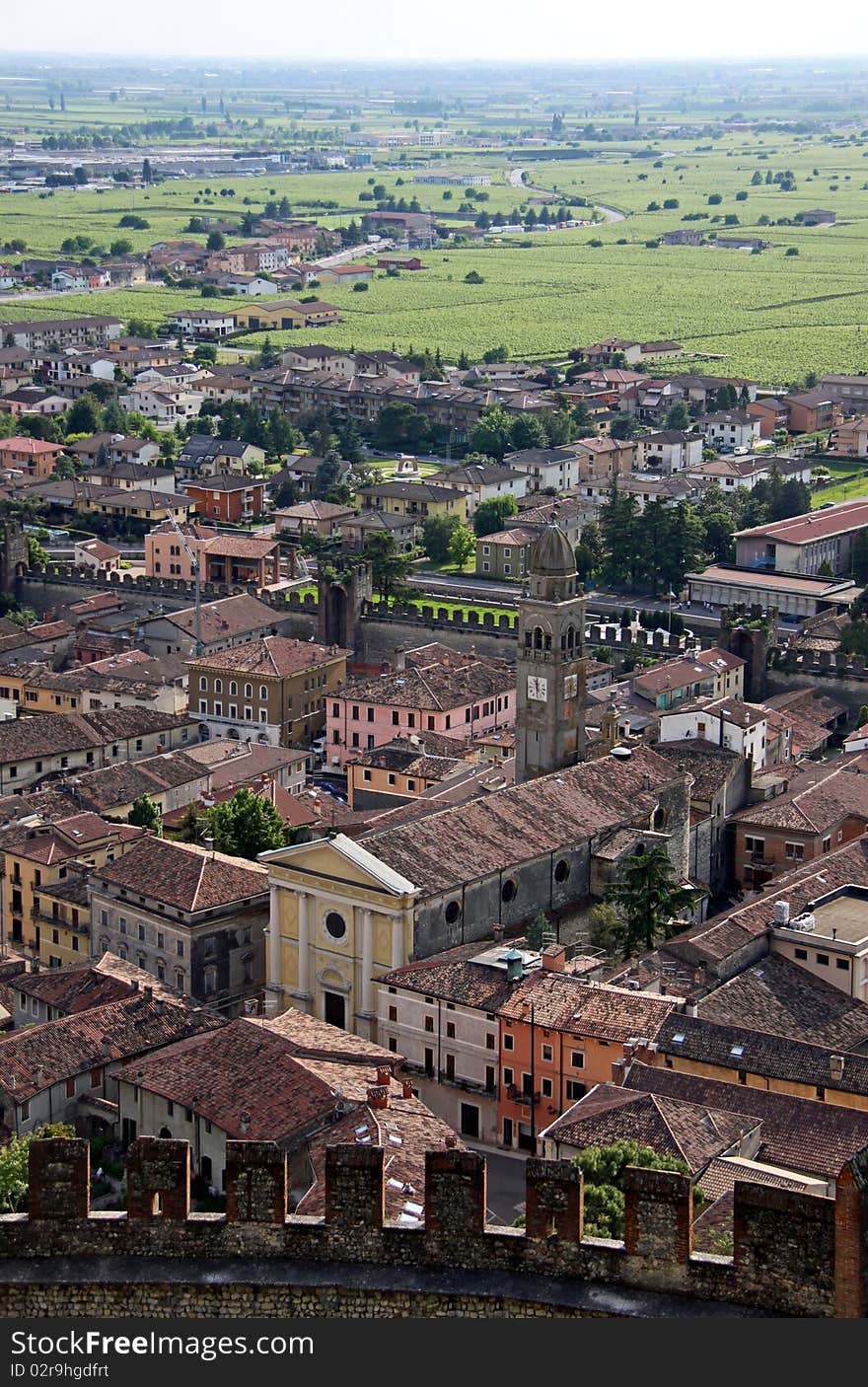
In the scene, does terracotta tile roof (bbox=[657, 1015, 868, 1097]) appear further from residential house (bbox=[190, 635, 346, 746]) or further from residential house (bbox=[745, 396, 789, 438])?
residential house (bbox=[745, 396, 789, 438])

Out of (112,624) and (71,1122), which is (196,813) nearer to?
(71,1122)

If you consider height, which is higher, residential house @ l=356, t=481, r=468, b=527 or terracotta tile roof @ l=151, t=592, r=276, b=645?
terracotta tile roof @ l=151, t=592, r=276, b=645

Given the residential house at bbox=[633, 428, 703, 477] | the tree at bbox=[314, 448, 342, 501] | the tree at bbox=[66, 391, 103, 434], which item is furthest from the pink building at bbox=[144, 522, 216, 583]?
the tree at bbox=[66, 391, 103, 434]

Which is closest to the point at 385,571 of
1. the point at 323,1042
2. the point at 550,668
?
the point at 550,668

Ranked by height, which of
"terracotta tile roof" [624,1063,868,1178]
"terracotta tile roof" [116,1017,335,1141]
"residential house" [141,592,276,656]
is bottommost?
"residential house" [141,592,276,656]

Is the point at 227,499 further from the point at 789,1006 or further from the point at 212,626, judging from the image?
the point at 789,1006
